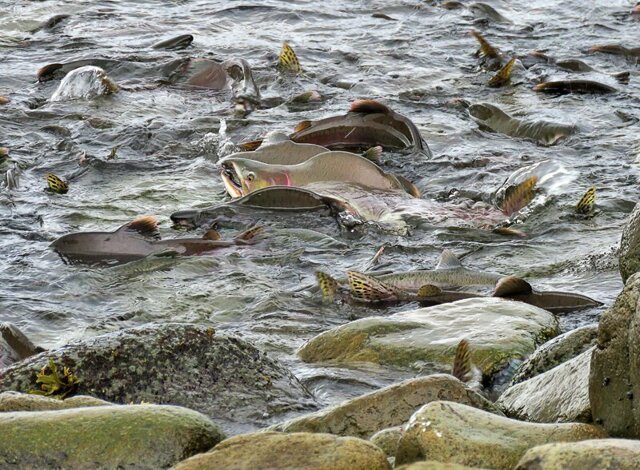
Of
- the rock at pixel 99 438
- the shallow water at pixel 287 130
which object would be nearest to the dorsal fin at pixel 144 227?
the shallow water at pixel 287 130

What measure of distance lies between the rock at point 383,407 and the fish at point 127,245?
9.34 ft

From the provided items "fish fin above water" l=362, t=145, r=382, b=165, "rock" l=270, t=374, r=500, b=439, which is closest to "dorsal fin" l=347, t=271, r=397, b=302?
"rock" l=270, t=374, r=500, b=439

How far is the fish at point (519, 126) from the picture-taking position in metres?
9.16

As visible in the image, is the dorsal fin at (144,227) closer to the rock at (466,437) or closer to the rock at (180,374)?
the rock at (180,374)

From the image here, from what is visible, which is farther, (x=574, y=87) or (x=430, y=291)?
(x=574, y=87)

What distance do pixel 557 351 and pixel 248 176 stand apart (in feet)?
11.2

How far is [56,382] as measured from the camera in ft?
14.9

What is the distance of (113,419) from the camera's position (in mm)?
3602

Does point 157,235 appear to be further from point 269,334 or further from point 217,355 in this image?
point 217,355

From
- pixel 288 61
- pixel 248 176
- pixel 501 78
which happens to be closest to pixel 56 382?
pixel 248 176

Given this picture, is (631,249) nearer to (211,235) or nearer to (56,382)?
(56,382)

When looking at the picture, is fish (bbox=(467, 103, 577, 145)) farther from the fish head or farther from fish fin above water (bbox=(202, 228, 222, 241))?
fish fin above water (bbox=(202, 228, 222, 241))

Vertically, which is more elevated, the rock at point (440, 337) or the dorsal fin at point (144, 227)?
the rock at point (440, 337)

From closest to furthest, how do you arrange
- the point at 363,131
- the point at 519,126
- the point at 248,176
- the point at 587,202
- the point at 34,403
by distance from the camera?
1. the point at 34,403
2. the point at 587,202
3. the point at 248,176
4. the point at 363,131
5. the point at 519,126
